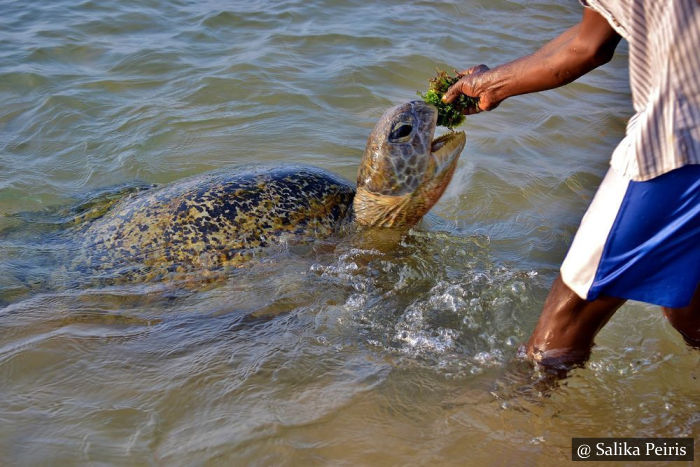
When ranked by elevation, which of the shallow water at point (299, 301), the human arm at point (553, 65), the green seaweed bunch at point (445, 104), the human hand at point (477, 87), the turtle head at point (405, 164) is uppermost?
the human arm at point (553, 65)

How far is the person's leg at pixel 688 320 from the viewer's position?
255 centimetres

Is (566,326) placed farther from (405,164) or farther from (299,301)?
(405,164)

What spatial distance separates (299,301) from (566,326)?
144 centimetres

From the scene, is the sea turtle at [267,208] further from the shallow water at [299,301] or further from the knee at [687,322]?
the knee at [687,322]

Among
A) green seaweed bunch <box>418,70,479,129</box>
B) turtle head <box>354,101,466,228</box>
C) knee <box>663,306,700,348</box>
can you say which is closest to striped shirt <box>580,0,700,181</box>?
knee <box>663,306,700,348</box>

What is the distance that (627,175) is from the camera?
194 centimetres

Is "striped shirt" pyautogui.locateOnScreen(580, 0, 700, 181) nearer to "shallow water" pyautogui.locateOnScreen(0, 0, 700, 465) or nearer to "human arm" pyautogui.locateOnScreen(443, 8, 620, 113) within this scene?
"human arm" pyautogui.locateOnScreen(443, 8, 620, 113)

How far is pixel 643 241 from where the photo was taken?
78.5 inches

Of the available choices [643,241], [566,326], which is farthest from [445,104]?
[643,241]

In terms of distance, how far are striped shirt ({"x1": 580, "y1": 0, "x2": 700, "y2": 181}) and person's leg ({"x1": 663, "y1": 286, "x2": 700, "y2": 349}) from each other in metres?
0.90

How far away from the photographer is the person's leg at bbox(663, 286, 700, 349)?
8.38ft

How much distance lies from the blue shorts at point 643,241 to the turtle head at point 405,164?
1.60m

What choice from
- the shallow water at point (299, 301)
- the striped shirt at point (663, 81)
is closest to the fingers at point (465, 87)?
the striped shirt at point (663, 81)

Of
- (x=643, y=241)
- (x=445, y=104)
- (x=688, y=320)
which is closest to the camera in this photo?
(x=643, y=241)
